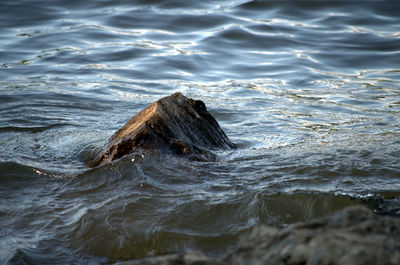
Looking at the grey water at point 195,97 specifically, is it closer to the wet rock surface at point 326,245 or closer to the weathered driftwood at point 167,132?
the weathered driftwood at point 167,132

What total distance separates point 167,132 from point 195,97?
320 cm

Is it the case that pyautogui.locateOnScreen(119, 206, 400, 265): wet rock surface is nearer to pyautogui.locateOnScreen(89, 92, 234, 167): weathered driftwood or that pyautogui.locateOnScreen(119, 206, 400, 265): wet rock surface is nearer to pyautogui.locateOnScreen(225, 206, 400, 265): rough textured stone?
pyautogui.locateOnScreen(225, 206, 400, 265): rough textured stone

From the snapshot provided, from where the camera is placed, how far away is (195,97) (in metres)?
7.19

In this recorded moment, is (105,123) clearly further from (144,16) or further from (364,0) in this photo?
(364,0)

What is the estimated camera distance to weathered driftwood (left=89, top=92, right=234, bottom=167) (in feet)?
12.9

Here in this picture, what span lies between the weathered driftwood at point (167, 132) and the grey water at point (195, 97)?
150 mm

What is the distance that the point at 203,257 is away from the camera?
1792mm

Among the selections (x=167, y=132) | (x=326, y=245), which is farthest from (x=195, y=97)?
(x=326, y=245)

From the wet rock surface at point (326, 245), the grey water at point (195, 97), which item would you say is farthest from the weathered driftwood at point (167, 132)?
the wet rock surface at point (326, 245)

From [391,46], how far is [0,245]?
9.19 metres

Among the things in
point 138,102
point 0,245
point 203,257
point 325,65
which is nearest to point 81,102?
point 138,102

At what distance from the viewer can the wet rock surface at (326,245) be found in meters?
1.51

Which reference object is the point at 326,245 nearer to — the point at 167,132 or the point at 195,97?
the point at 167,132

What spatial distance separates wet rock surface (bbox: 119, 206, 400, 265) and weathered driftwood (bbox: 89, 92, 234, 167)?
2113 mm
